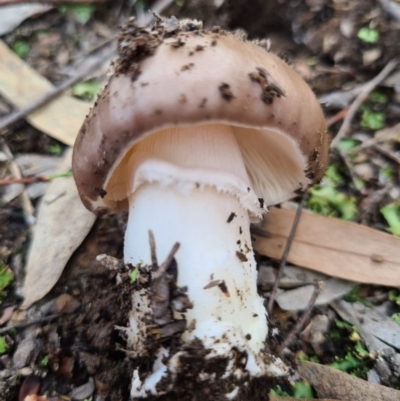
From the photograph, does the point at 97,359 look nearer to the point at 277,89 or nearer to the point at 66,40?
the point at 277,89

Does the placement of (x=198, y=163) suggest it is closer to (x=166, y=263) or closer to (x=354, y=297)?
(x=166, y=263)

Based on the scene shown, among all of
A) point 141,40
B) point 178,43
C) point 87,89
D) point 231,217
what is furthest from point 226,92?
point 87,89

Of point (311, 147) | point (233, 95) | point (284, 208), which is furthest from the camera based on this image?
point (284, 208)

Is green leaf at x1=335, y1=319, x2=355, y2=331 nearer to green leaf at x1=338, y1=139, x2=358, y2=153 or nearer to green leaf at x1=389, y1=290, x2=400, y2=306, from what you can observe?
green leaf at x1=389, y1=290, x2=400, y2=306

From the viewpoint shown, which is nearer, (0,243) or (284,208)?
(0,243)

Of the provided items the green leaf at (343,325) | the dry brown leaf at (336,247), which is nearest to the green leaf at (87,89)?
the dry brown leaf at (336,247)

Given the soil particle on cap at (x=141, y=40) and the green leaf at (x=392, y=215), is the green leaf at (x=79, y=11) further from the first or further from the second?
the green leaf at (x=392, y=215)

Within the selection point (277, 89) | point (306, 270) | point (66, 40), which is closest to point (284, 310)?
point (306, 270)
